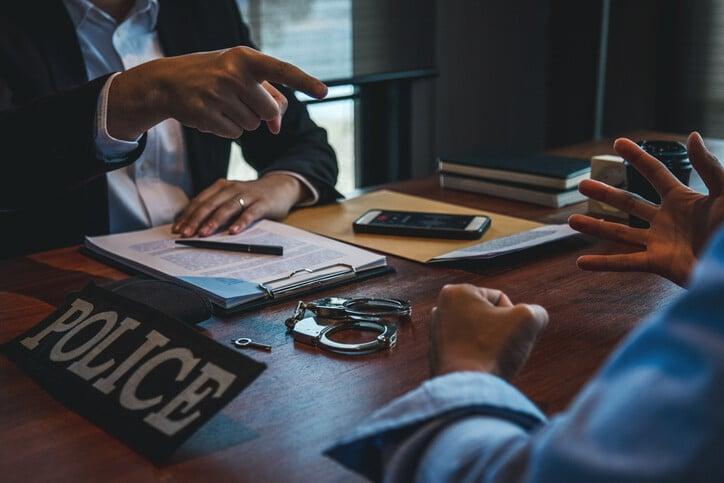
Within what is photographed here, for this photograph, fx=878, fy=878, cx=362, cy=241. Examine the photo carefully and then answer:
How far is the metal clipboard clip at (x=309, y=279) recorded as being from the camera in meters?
1.07

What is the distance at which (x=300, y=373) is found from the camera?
34.2 inches

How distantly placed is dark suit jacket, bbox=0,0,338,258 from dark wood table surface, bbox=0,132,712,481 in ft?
0.44

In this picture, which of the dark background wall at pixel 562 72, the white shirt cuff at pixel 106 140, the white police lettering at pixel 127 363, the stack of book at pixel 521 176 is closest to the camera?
the white police lettering at pixel 127 363

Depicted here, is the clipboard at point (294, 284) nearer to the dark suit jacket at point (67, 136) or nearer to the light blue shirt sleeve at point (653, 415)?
the dark suit jacket at point (67, 136)

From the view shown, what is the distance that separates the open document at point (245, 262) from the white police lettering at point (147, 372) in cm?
24

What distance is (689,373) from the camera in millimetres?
432

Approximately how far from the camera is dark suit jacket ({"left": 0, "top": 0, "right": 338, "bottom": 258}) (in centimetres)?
127

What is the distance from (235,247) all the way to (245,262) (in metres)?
0.07

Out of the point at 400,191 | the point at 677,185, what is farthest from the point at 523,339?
the point at 400,191

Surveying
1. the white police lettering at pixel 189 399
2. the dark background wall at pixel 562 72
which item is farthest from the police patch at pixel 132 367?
the dark background wall at pixel 562 72

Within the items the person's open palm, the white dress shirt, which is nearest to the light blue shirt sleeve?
the person's open palm

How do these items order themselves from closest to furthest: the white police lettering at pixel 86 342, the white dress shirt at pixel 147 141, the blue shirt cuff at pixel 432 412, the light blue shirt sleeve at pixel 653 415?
the light blue shirt sleeve at pixel 653 415
the blue shirt cuff at pixel 432 412
the white police lettering at pixel 86 342
the white dress shirt at pixel 147 141

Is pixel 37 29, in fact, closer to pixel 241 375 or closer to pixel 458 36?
pixel 241 375

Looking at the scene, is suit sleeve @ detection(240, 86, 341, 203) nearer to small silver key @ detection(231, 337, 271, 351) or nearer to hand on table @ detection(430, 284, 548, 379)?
small silver key @ detection(231, 337, 271, 351)
